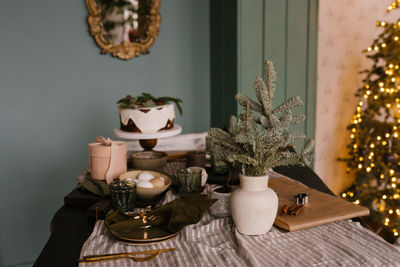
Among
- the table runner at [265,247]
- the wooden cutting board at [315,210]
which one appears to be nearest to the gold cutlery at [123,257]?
the table runner at [265,247]

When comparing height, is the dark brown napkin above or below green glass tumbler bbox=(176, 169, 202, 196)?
below

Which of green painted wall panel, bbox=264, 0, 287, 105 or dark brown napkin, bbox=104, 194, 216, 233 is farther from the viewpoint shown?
green painted wall panel, bbox=264, 0, 287, 105

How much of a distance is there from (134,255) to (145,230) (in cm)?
12

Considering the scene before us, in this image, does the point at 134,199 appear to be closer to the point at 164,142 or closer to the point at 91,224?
the point at 91,224

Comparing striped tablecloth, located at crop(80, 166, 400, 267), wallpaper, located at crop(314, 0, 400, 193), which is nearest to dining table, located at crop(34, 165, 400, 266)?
striped tablecloth, located at crop(80, 166, 400, 267)

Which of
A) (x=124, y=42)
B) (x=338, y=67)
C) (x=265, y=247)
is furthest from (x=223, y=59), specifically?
(x=265, y=247)

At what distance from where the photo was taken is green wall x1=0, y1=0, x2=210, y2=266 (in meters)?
2.64

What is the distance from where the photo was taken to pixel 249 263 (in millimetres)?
857

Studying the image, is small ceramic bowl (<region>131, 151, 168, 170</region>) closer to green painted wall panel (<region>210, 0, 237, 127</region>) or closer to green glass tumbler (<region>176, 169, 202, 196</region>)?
green glass tumbler (<region>176, 169, 202, 196</region>)

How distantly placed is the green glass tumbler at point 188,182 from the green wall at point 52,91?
1.78 meters

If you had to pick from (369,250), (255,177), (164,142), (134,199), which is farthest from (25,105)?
(369,250)

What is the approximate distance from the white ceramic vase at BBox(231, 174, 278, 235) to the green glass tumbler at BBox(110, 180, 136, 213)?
1.19ft

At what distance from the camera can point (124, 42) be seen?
9.28 ft

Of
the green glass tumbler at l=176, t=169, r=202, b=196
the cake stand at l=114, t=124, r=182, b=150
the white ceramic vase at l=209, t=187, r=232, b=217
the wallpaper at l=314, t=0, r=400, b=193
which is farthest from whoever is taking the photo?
the wallpaper at l=314, t=0, r=400, b=193
